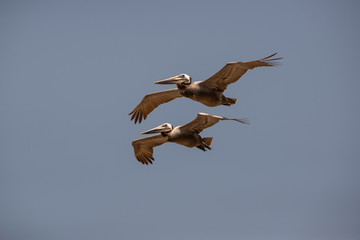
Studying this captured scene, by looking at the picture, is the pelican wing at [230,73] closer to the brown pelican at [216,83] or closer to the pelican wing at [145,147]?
the brown pelican at [216,83]

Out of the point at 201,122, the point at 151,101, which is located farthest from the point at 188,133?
the point at 151,101

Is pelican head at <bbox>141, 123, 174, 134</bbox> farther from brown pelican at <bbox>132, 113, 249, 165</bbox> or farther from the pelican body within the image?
the pelican body

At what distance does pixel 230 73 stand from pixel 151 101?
4100mm

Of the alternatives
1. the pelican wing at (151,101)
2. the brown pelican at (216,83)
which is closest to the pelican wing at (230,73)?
the brown pelican at (216,83)

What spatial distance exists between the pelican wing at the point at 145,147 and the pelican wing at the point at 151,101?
0.88 m

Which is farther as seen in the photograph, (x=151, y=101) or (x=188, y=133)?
(x=151, y=101)

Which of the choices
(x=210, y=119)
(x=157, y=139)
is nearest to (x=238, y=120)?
(x=210, y=119)

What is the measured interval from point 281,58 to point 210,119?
2.91m

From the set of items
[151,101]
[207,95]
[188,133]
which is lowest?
[188,133]

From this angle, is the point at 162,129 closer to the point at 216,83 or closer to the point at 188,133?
the point at 188,133

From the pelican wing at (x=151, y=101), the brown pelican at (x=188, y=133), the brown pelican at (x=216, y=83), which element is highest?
the pelican wing at (x=151, y=101)

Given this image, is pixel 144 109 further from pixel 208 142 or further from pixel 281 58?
pixel 281 58

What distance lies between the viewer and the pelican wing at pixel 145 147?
21.1m

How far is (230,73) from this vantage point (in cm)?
1823
